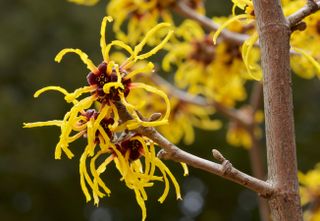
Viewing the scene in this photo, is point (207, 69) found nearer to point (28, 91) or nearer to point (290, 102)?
point (290, 102)

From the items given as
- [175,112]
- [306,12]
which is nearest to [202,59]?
[175,112]

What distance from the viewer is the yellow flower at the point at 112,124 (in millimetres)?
890

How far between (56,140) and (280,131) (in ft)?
16.1

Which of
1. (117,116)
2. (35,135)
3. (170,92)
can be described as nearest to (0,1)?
(35,135)

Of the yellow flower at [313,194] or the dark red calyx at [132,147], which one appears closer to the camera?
the dark red calyx at [132,147]

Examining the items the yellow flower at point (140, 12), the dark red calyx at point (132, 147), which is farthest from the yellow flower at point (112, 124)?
the yellow flower at point (140, 12)

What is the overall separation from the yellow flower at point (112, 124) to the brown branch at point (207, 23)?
2.17 feet

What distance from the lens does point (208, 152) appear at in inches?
214

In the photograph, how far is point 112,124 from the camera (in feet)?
2.96

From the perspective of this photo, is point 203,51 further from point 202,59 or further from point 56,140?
point 56,140

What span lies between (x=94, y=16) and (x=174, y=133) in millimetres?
3589

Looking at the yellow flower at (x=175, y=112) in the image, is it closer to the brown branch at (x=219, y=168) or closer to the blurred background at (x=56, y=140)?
the brown branch at (x=219, y=168)

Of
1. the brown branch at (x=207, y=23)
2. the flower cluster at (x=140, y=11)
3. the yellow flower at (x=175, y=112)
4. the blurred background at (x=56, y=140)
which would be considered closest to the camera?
the brown branch at (x=207, y=23)

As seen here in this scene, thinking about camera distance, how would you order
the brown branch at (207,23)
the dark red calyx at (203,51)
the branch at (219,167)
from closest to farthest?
the branch at (219,167)
the brown branch at (207,23)
the dark red calyx at (203,51)
